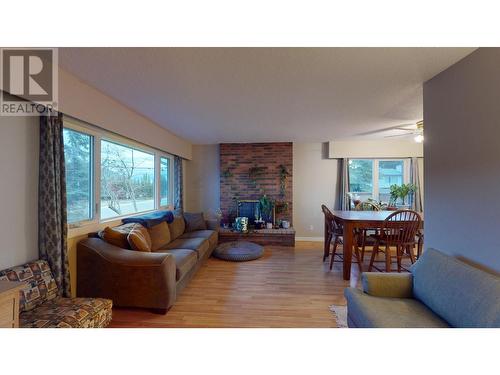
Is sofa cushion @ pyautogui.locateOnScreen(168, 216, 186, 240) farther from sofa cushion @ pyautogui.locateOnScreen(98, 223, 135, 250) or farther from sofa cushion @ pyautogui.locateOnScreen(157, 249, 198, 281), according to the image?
sofa cushion @ pyautogui.locateOnScreen(98, 223, 135, 250)

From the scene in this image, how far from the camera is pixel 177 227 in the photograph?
4.02m

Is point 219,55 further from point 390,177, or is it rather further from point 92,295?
point 390,177

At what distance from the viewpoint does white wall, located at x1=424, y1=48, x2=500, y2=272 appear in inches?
57.9

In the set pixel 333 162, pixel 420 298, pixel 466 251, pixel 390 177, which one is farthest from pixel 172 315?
pixel 390 177

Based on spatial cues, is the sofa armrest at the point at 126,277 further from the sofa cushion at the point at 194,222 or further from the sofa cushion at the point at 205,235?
the sofa cushion at the point at 194,222

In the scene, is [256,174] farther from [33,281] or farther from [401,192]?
[33,281]

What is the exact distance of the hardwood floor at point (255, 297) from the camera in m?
2.15

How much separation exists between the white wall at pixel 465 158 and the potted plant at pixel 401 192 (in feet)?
10.8

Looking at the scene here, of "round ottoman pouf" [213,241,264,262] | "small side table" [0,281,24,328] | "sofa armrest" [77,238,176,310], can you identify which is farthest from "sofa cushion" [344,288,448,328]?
"round ottoman pouf" [213,241,264,262]

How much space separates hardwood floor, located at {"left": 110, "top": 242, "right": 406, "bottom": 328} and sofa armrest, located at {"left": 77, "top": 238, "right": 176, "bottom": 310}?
6.5 inches

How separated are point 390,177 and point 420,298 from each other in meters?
4.40
